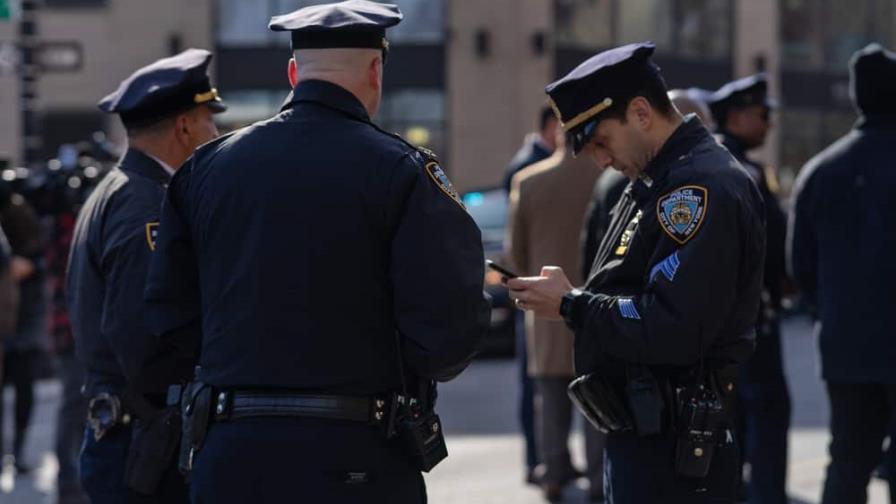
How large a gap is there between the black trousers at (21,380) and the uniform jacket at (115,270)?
17.9 feet

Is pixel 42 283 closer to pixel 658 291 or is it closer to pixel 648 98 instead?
pixel 648 98

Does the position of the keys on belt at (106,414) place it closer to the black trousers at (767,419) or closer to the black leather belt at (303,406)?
the black leather belt at (303,406)

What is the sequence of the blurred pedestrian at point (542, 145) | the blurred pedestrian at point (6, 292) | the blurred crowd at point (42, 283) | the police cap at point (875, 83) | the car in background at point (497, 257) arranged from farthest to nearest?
the car in background at point (497, 257)
the blurred pedestrian at point (542, 145)
the blurred crowd at point (42, 283)
the blurred pedestrian at point (6, 292)
the police cap at point (875, 83)

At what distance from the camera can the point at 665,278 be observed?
179 inches

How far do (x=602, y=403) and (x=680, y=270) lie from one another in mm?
436

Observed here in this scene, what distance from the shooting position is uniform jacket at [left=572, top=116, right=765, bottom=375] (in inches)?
178

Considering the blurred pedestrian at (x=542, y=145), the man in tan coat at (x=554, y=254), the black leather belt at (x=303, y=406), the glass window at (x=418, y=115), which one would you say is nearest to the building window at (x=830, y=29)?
the glass window at (x=418, y=115)

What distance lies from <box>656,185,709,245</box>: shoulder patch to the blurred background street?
4.47 m

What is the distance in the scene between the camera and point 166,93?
17.0 ft

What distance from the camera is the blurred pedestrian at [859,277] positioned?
6434mm

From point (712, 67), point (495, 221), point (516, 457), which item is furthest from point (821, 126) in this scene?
point (516, 457)

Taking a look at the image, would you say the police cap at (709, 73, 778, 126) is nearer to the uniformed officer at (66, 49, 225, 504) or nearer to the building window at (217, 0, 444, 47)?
the uniformed officer at (66, 49, 225, 504)

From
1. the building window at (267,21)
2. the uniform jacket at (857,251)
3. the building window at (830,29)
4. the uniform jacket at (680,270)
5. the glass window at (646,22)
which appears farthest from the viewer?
the building window at (830,29)

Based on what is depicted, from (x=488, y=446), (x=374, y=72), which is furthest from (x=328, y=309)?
(x=488, y=446)
